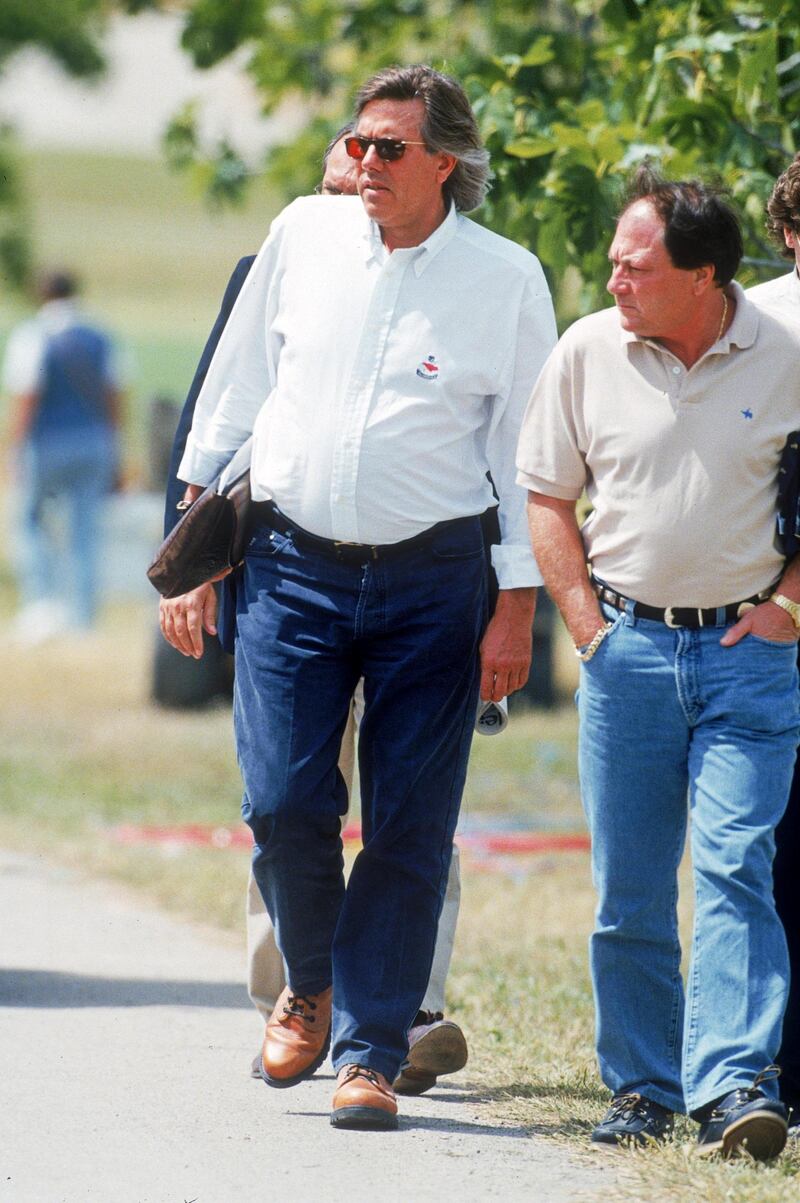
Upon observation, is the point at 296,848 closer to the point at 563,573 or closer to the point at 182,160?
the point at 563,573

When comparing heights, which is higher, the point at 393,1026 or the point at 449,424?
the point at 449,424

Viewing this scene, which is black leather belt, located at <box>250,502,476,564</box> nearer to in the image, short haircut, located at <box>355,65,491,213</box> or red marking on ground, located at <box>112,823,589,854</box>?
short haircut, located at <box>355,65,491,213</box>

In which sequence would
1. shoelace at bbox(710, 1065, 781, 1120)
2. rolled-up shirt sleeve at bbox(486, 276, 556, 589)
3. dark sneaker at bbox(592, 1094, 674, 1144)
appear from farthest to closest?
rolled-up shirt sleeve at bbox(486, 276, 556, 589) < dark sneaker at bbox(592, 1094, 674, 1144) < shoelace at bbox(710, 1065, 781, 1120)

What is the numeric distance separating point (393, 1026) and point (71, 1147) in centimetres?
74

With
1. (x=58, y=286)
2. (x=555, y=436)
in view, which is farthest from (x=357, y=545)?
(x=58, y=286)

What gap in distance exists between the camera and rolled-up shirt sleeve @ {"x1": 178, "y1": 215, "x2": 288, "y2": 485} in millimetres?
4828

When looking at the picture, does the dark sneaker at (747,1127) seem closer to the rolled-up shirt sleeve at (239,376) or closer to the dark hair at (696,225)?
the dark hair at (696,225)

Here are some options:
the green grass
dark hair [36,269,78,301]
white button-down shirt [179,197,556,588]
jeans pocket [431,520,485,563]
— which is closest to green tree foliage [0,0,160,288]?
dark hair [36,269,78,301]

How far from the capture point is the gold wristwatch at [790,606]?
445 cm

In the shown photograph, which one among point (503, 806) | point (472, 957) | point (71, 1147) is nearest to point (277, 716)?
point (71, 1147)

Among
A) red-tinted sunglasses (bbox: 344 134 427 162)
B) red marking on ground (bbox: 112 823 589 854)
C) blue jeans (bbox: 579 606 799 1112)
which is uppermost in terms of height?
red-tinted sunglasses (bbox: 344 134 427 162)

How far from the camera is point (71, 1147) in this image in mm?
4445

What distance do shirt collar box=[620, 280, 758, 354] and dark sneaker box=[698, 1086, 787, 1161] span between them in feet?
4.91

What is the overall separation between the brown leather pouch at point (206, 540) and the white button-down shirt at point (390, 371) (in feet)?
0.21
